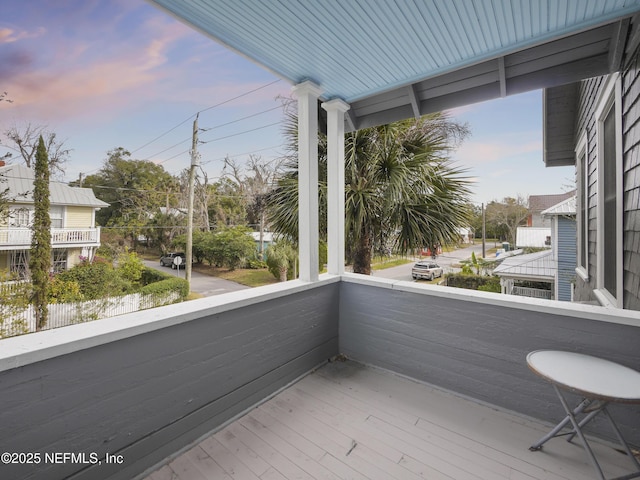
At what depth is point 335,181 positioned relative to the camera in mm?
2379

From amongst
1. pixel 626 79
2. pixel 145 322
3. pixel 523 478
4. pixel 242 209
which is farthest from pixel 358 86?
pixel 242 209

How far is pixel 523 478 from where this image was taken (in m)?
1.23

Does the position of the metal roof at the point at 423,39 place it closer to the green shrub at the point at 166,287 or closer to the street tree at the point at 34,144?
the street tree at the point at 34,144

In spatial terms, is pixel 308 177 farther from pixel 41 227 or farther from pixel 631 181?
pixel 41 227

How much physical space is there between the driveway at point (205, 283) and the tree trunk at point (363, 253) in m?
1.73

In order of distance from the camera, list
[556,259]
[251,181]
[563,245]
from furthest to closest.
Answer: [251,181], [556,259], [563,245]

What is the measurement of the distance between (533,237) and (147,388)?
5.80 meters

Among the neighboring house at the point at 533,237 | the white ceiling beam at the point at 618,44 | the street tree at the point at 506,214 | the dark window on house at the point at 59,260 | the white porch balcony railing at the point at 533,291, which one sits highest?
the white ceiling beam at the point at 618,44

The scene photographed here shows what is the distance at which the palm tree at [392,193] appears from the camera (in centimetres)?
353

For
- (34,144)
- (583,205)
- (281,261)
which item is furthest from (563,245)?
(34,144)

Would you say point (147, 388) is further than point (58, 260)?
No

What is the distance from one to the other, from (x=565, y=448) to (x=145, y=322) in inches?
80.8

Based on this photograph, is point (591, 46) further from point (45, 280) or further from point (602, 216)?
point (45, 280)

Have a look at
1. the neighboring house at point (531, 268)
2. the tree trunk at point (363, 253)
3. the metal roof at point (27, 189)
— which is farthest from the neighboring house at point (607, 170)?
the metal roof at point (27, 189)
